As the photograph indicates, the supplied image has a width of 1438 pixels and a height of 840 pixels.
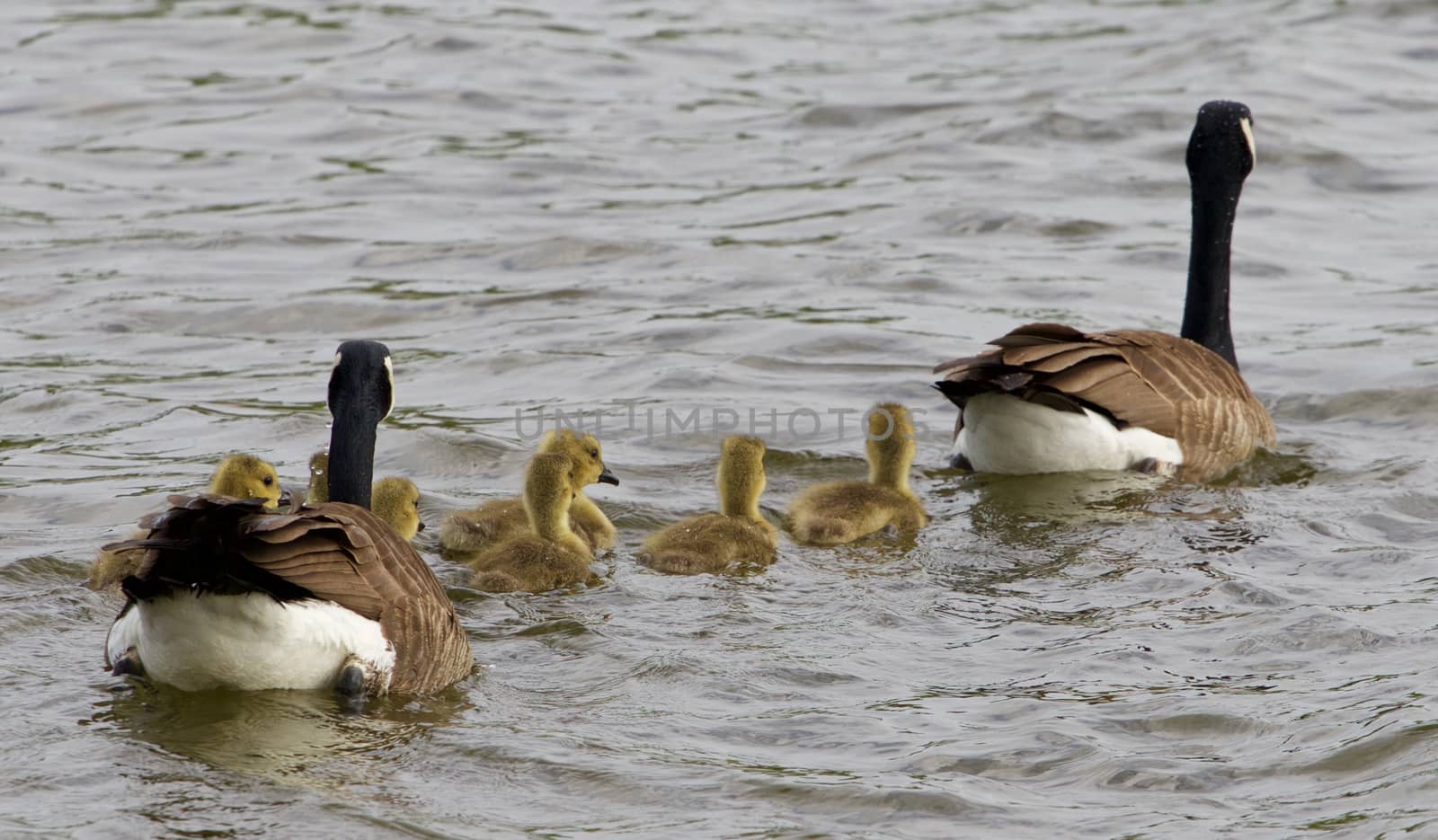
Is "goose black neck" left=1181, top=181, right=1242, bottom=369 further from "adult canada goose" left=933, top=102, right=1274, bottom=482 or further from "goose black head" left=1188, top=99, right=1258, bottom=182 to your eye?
"adult canada goose" left=933, top=102, right=1274, bottom=482

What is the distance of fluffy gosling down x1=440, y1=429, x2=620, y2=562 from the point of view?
29.5 ft

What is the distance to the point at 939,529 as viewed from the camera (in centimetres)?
966

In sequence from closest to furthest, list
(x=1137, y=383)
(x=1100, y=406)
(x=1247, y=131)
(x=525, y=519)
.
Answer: (x=525, y=519) < (x=1100, y=406) < (x=1137, y=383) < (x=1247, y=131)

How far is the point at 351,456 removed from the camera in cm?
779

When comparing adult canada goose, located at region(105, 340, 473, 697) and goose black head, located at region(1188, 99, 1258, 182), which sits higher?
goose black head, located at region(1188, 99, 1258, 182)

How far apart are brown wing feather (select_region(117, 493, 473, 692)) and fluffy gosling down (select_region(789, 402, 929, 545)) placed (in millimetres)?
2453

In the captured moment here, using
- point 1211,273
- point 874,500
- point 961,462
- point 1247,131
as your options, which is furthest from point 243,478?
point 1247,131

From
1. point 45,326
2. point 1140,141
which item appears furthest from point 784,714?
point 1140,141

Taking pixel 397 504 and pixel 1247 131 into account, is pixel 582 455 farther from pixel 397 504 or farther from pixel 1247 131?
pixel 1247 131

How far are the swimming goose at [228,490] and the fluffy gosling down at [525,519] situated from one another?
3.45 ft

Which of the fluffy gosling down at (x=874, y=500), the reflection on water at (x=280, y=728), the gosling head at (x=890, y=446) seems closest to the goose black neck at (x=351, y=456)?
the reflection on water at (x=280, y=728)

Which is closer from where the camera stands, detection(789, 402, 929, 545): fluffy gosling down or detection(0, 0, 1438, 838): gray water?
detection(0, 0, 1438, 838): gray water

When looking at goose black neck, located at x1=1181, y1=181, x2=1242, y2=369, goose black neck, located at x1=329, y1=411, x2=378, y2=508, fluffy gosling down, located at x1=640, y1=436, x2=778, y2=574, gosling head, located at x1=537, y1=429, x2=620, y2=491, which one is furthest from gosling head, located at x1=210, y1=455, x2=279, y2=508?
goose black neck, located at x1=1181, y1=181, x2=1242, y2=369

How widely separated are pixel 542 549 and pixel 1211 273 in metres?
5.33
